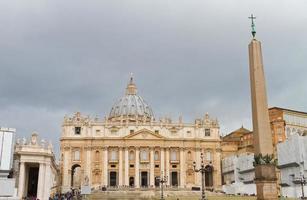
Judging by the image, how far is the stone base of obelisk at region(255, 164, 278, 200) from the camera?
16.6 metres

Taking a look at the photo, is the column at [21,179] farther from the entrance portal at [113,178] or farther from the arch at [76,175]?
the entrance portal at [113,178]

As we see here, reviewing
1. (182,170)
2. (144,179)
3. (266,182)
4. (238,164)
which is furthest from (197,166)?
(266,182)

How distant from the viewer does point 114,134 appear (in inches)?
2960

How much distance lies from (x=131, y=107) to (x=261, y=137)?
76.0m

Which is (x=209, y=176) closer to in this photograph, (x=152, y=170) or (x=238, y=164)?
(x=238, y=164)

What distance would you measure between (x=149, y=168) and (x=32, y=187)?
128 feet

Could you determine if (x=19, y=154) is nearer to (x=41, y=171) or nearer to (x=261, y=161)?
(x=41, y=171)

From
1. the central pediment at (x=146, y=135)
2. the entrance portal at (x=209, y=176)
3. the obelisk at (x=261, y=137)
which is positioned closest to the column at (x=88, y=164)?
the central pediment at (x=146, y=135)

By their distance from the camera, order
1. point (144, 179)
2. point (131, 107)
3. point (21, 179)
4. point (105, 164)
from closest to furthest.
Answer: point (21, 179)
point (105, 164)
point (144, 179)
point (131, 107)

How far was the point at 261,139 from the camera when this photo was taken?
17.0m

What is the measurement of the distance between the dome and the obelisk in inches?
2749

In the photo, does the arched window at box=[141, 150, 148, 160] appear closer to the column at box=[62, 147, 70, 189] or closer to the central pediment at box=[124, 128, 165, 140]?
the central pediment at box=[124, 128, 165, 140]

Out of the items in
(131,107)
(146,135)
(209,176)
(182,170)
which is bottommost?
(209,176)

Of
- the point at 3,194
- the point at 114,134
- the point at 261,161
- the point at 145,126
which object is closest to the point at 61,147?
the point at 114,134
